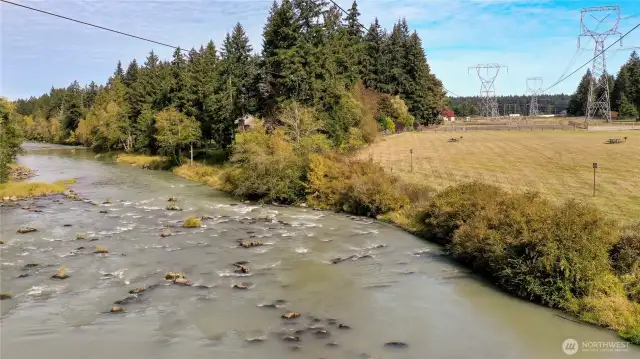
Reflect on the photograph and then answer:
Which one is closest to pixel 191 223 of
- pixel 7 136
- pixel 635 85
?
pixel 7 136

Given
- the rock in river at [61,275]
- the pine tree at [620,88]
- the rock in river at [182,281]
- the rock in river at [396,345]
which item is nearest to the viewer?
the rock in river at [396,345]

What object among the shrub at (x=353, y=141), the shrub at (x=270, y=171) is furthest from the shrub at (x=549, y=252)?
the shrub at (x=353, y=141)

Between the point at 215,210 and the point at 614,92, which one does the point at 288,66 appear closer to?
the point at 215,210

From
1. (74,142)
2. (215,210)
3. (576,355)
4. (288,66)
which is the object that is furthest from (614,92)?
(74,142)

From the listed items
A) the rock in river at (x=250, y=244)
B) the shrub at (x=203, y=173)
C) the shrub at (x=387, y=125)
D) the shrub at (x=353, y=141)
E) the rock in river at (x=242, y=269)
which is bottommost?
the rock in river at (x=242, y=269)

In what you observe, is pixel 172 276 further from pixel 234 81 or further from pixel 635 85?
pixel 635 85

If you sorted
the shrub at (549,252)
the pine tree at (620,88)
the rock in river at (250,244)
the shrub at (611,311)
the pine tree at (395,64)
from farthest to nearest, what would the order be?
1. the pine tree at (620,88)
2. the pine tree at (395,64)
3. the rock in river at (250,244)
4. the shrub at (549,252)
5. the shrub at (611,311)

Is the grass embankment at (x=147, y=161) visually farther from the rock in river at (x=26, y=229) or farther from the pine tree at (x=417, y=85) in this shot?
the pine tree at (x=417, y=85)

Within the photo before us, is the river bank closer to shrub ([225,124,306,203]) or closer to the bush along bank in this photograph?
the bush along bank
